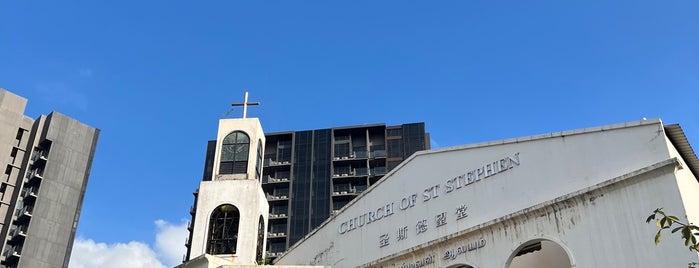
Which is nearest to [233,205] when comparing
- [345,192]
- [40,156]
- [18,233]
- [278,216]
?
[18,233]

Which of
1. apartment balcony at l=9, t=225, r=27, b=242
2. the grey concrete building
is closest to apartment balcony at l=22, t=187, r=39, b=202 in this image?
the grey concrete building

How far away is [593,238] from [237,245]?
12.9 meters

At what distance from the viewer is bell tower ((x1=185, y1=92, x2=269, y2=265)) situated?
74.6 ft

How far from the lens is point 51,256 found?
5022 centimetres

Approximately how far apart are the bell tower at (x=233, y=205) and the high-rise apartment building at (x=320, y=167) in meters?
33.5

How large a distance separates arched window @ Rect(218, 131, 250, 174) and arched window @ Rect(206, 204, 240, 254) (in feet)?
6.06

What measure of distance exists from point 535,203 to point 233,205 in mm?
12128

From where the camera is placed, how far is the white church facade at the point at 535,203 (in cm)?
1332

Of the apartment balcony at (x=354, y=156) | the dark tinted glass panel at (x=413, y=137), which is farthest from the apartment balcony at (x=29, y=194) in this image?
the dark tinted glass panel at (x=413, y=137)

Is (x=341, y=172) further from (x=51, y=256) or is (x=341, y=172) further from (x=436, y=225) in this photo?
(x=436, y=225)

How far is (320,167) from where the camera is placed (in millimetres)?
61938

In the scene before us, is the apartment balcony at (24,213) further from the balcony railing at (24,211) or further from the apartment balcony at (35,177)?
the apartment balcony at (35,177)

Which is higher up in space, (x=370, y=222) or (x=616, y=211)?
(x=370, y=222)

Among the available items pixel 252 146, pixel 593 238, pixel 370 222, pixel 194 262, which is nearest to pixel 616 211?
pixel 593 238
